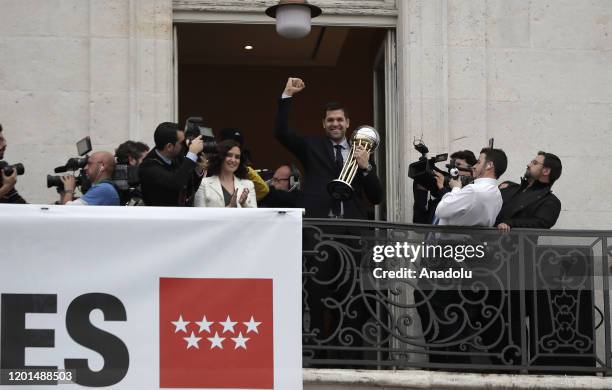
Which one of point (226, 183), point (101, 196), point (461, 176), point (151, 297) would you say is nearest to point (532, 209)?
point (461, 176)

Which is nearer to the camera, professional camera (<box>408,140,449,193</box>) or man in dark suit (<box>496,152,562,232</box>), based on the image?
man in dark suit (<box>496,152,562,232</box>)

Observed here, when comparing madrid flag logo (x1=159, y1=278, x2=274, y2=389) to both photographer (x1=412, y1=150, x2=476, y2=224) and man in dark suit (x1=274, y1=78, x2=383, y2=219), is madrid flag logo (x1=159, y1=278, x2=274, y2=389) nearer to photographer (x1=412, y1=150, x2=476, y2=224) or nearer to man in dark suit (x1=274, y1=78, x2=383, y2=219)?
man in dark suit (x1=274, y1=78, x2=383, y2=219)

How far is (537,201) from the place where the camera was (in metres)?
11.6

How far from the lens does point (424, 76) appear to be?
1343 cm

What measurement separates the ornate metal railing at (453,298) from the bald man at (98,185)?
1.56 meters

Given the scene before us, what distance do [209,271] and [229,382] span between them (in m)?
0.84

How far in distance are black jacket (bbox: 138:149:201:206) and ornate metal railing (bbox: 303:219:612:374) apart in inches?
39.8

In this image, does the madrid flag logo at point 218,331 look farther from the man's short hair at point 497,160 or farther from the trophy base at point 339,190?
the man's short hair at point 497,160

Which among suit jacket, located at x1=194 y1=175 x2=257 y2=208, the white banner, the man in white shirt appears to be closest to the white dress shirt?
the man in white shirt

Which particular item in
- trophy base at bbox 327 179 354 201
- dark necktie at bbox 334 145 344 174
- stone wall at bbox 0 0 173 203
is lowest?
trophy base at bbox 327 179 354 201

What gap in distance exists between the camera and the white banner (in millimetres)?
10297

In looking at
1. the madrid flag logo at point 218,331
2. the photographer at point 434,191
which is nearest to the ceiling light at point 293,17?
the photographer at point 434,191

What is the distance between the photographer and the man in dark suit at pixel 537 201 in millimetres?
11500

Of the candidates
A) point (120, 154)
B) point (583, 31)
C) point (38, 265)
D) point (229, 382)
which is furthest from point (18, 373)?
point (583, 31)
